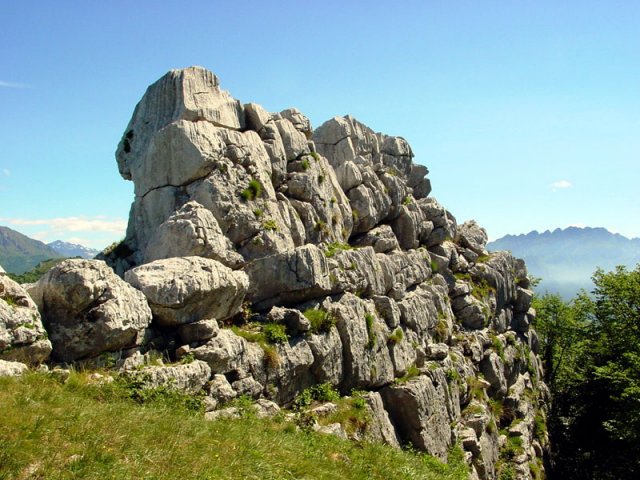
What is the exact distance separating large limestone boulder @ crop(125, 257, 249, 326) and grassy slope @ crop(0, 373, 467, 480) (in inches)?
160

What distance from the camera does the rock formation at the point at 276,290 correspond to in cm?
1767

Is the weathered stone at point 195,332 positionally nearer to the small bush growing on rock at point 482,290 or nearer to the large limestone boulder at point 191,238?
the large limestone boulder at point 191,238

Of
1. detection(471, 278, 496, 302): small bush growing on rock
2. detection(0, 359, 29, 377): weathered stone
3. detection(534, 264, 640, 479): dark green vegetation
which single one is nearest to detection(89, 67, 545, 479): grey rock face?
detection(0, 359, 29, 377): weathered stone

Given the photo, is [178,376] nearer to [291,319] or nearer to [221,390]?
[221,390]

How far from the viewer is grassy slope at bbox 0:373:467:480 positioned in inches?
386

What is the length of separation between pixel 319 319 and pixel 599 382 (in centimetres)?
4154

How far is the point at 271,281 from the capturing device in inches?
919

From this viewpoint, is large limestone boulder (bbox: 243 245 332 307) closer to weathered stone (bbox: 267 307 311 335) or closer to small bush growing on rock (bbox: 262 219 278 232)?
weathered stone (bbox: 267 307 311 335)

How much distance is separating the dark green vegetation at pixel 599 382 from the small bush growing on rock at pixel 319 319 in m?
24.7

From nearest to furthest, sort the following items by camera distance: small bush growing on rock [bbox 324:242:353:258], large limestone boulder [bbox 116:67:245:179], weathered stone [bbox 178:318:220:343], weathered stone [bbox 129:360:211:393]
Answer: weathered stone [bbox 129:360:211:393]
weathered stone [bbox 178:318:220:343]
large limestone boulder [bbox 116:67:245:179]
small bush growing on rock [bbox 324:242:353:258]

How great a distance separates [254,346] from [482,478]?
64.5 feet

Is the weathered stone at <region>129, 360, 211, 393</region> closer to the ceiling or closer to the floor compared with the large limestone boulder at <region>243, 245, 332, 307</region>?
closer to the floor

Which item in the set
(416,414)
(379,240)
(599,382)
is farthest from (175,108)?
(599,382)

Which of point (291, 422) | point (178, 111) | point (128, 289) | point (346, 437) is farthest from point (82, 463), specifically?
point (178, 111)
